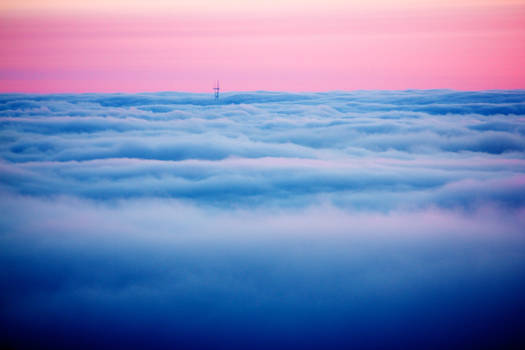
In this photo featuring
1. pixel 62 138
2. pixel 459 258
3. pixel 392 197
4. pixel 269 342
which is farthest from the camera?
pixel 62 138

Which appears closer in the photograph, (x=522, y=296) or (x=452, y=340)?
(x=452, y=340)

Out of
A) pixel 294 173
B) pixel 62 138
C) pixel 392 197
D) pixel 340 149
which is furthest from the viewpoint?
pixel 62 138

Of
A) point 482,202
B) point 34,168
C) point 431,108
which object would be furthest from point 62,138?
point 431,108

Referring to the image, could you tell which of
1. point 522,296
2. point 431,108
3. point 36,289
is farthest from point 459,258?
point 431,108

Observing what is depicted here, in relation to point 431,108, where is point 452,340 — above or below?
below

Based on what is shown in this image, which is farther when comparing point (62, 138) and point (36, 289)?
point (62, 138)

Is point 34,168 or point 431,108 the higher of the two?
point 431,108

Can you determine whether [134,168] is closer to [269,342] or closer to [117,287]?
[117,287]

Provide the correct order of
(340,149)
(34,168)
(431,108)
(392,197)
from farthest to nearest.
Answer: (431,108) < (340,149) < (34,168) < (392,197)

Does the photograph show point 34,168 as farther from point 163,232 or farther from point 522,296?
point 522,296
